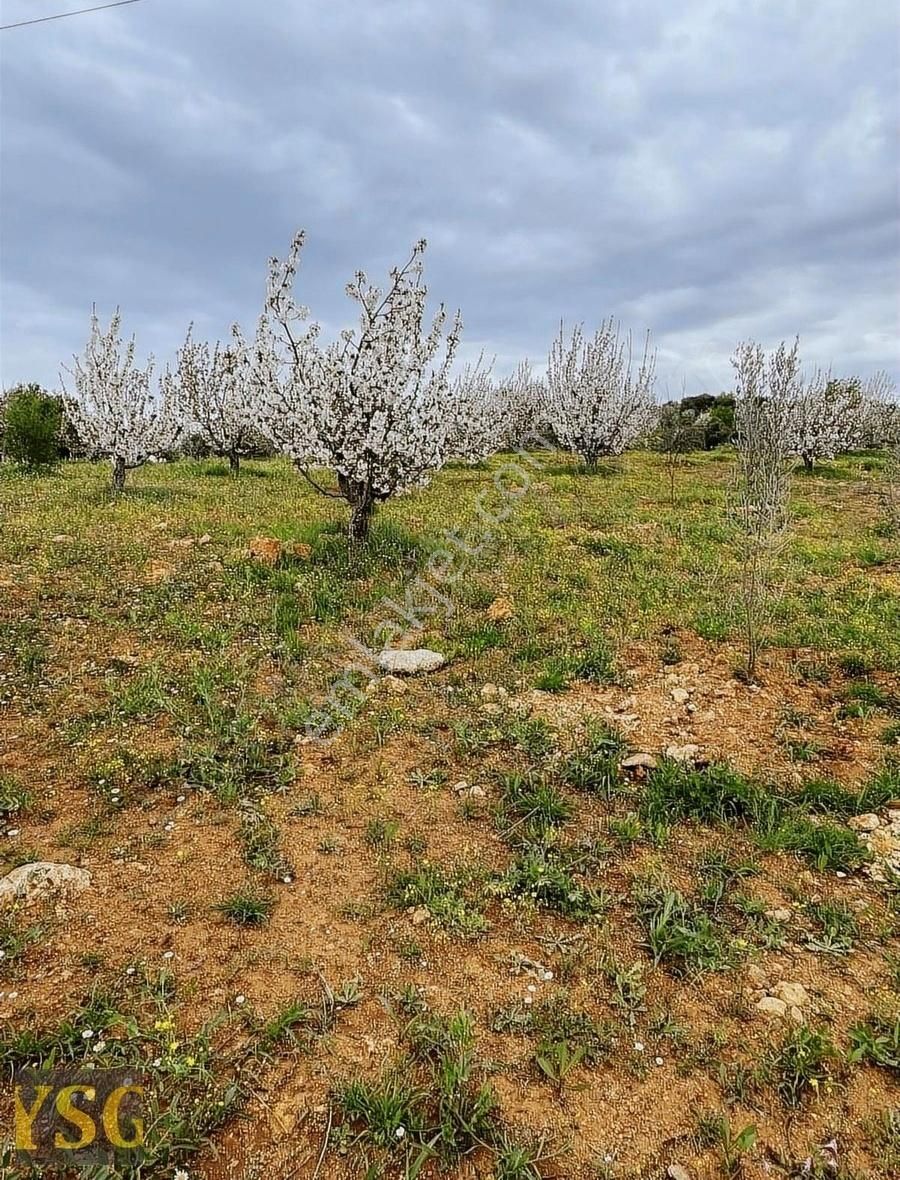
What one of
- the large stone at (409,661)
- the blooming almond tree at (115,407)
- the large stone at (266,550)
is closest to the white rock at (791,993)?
the large stone at (409,661)

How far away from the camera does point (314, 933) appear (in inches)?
135

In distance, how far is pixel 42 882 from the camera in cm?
356

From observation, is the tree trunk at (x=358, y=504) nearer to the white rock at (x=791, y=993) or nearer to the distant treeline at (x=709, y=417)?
the white rock at (x=791, y=993)

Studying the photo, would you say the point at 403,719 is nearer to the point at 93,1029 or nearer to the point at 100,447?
the point at 93,1029

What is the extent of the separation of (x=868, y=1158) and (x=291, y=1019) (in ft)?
7.32

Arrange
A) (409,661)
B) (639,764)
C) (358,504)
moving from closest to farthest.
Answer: (639,764) < (409,661) < (358,504)

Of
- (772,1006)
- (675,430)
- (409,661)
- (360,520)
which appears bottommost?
(772,1006)

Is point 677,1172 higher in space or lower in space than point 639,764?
lower

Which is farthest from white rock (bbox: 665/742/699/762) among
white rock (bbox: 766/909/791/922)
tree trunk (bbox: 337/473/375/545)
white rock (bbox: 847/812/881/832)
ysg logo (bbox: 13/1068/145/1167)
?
tree trunk (bbox: 337/473/375/545)

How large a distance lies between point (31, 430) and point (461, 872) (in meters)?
Result: 16.6

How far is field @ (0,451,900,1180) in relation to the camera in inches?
102

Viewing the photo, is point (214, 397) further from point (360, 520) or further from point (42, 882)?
point (42, 882)

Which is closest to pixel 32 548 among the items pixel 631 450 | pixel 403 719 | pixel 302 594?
pixel 302 594

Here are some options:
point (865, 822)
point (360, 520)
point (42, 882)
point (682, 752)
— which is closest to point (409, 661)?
point (682, 752)
